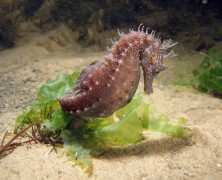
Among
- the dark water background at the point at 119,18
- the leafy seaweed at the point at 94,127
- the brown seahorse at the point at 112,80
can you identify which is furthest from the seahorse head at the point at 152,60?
the dark water background at the point at 119,18

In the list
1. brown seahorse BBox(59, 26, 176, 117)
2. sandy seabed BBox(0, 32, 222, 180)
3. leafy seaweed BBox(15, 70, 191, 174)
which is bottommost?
sandy seabed BBox(0, 32, 222, 180)

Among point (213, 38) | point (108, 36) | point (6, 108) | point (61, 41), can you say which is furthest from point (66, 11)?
point (6, 108)

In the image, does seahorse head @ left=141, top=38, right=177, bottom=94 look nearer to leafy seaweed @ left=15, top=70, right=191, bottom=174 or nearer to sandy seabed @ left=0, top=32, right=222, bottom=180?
leafy seaweed @ left=15, top=70, right=191, bottom=174

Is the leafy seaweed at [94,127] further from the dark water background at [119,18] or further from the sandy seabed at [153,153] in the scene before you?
the dark water background at [119,18]

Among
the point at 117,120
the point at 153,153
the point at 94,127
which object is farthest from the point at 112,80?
the point at 117,120

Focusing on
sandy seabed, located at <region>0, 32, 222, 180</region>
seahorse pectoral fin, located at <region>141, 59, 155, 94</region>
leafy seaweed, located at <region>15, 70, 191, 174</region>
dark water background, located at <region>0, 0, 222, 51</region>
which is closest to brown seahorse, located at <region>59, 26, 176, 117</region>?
seahorse pectoral fin, located at <region>141, 59, 155, 94</region>

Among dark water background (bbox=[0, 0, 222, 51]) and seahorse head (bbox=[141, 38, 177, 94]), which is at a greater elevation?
seahorse head (bbox=[141, 38, 177, 94])

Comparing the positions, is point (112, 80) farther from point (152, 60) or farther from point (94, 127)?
point (94, 127)
